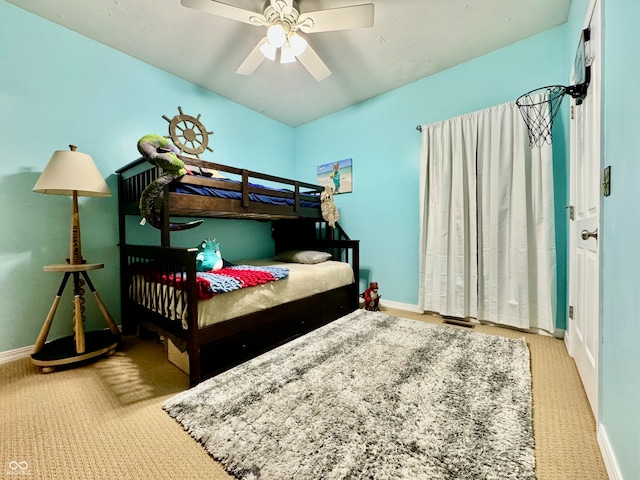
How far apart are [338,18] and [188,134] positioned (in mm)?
1826

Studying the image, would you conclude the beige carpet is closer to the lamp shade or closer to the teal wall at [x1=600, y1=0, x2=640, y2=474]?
the teal wall at [x1=600, y1=0, x2=640, y2=474]

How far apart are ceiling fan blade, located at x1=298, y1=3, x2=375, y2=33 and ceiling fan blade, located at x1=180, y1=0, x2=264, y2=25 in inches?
12.4

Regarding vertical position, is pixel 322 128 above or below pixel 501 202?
above

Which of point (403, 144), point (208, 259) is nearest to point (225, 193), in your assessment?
point (208, 259)

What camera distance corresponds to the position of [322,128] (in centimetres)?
361

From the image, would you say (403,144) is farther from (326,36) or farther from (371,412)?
(371,412)

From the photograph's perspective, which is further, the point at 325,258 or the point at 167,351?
the point at 325,258

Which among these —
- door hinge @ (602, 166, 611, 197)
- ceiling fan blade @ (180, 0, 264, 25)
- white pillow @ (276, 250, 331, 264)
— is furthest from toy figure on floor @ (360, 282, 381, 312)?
ceiling fan blade @ (180, 0, 264, 25)

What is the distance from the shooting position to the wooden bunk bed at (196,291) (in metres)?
1.46

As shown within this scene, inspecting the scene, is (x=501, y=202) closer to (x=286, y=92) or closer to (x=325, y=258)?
(x=325, y=258)

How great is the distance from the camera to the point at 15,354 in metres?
1.81

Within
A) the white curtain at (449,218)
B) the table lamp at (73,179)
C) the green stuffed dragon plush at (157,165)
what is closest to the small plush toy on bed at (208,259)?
the green stuffed dragon plush at (157,165)

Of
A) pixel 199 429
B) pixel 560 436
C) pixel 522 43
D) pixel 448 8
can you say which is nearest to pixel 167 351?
pixel 199 429

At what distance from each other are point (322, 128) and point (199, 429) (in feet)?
11.6
